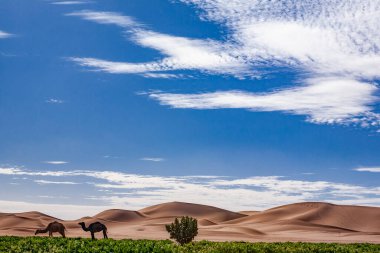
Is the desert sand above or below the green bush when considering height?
above

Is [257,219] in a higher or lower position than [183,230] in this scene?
higher

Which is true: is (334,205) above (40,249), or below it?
above

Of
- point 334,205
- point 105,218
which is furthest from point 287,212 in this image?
point 105,218

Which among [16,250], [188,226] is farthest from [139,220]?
[16,250]

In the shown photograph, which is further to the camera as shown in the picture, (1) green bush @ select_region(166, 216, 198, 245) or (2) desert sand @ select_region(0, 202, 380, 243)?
(2) desert sand @ select_region(0, 202, 380, 243)

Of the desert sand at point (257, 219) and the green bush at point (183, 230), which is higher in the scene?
the desert sand at point (257, 219)

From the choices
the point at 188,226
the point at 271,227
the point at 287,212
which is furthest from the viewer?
the point at 287,212

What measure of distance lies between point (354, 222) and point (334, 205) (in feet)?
33.1

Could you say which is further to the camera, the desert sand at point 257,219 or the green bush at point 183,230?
the desert sand at point 257,219

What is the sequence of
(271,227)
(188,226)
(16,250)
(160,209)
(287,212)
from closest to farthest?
1. (16,250)
2. (188,226)
3. (271,227)
4. (287,212)
5. (160,209)

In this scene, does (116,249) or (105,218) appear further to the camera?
(105,218)

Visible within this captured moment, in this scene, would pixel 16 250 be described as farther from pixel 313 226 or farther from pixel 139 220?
pixel 139 220

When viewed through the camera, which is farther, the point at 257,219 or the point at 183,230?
the point at 257,219

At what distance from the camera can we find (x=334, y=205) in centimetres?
11538
